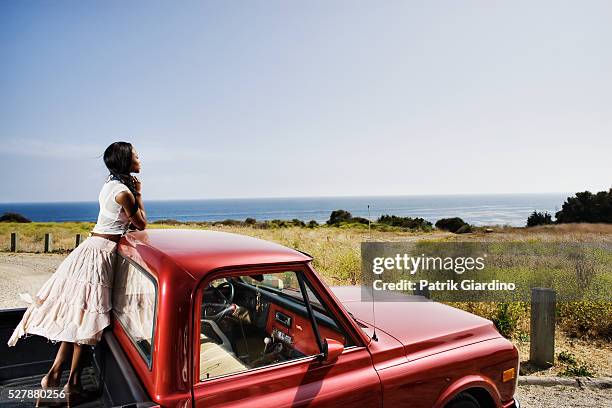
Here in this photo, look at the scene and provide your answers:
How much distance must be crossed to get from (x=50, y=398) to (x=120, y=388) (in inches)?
25.9

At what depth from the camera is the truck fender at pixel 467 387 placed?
8.70 ft

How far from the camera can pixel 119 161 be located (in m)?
2.89

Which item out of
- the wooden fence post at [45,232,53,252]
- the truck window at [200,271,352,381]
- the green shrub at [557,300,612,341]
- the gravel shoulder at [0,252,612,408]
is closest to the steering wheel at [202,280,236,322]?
the truck window at [200,271,352,381]

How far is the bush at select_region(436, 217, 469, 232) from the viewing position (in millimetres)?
32541

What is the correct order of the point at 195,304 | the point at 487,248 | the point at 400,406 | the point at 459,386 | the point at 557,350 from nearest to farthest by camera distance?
1. the point at 195,304
2. the point at 400,406
3. the point at 459,386
4. the point at 557,350
5. the point at 487,248

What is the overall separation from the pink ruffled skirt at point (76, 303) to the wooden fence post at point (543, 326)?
4896 mm

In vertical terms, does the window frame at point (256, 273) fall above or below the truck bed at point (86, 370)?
above

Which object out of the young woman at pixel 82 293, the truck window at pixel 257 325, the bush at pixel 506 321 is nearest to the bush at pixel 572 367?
the bush at pixel 506 321

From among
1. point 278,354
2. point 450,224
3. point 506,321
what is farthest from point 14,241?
point 450,224

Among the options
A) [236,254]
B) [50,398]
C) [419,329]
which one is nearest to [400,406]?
[419,329]

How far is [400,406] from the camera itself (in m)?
2.48

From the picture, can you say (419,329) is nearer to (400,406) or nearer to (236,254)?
(400,406)

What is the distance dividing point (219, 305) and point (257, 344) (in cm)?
59

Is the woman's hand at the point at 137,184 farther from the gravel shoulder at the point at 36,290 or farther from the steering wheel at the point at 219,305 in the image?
the gravel shoulder at the point at 36,290
